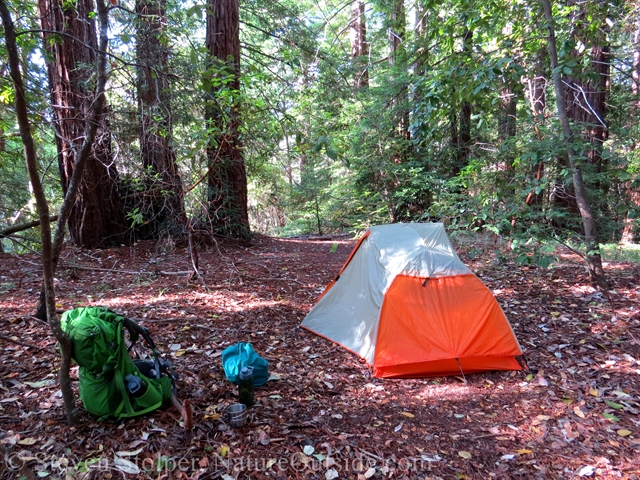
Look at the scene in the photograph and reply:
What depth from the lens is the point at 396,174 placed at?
36.2ft

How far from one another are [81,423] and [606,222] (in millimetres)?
9323

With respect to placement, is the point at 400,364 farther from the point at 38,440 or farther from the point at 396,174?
the point at 396,174

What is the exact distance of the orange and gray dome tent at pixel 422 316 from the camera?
12.6 feet

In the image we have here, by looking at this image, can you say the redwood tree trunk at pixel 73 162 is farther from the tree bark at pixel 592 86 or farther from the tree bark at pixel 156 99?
the tree bark at pixel 592 86

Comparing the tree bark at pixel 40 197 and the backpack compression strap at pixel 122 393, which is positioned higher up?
the tree bark at pixel 40 197

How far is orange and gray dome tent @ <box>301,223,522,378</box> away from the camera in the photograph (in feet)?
12.6

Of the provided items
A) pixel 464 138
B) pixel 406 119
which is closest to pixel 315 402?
pixel 406 119

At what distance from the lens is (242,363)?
3092 millimetres

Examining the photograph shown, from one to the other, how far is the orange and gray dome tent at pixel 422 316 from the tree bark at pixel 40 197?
2.75 meters

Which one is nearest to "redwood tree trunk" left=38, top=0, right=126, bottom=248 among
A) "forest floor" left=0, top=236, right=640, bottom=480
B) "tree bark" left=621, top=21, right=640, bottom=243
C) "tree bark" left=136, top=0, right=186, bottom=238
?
"forest floor" left=0, top=236, right=640, bottom=480

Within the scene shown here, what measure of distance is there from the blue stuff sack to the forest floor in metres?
0.11

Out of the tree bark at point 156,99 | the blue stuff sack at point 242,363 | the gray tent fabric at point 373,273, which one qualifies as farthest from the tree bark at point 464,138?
the blue stuff sack at point 242,363

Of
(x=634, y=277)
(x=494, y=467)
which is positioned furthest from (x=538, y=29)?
(x=494, y=467)

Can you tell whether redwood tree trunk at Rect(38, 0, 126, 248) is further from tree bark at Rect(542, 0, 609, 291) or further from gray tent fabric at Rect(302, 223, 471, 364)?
tree bark at Rect(542, 0, 609, 291)
